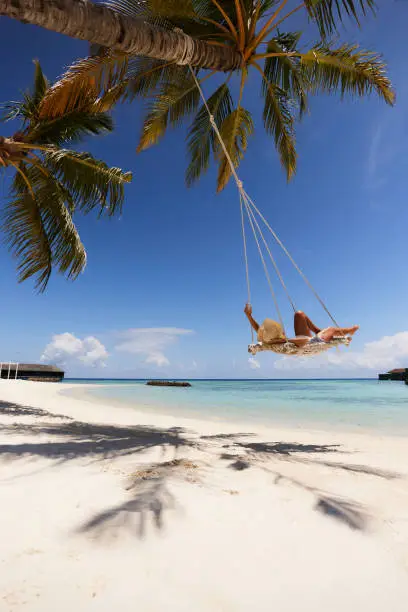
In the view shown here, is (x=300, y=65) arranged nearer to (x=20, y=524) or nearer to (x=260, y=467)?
(x=260, y=467)

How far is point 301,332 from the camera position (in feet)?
13.6

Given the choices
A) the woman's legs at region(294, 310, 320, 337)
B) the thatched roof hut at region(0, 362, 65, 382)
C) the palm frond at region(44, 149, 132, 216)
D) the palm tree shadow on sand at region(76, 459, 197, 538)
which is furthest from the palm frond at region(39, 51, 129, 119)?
the thatched roof hut at region(0, 362, 65, 382)

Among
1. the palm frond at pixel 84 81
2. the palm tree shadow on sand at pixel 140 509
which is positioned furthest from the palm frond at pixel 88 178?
the palm tree shadow on sand at pixel 140 509

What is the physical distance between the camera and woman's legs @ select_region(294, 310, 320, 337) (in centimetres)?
415

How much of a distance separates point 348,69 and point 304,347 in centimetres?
382

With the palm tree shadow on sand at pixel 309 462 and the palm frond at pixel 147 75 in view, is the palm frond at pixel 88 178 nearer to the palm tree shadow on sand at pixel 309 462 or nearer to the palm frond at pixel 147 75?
the palm frond at pixel 147 75

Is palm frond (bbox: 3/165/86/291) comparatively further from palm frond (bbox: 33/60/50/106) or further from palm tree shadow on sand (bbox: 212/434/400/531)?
palm tree shadow on sand (bbox: 212/434/400/531)

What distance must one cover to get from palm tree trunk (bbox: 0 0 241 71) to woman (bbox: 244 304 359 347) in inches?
112

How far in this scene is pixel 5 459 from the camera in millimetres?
3236

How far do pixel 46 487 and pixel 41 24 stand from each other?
3430mm

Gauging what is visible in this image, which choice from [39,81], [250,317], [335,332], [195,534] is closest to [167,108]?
[39,81]

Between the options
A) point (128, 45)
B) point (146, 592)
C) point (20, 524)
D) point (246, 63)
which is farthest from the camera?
point (246, 63)

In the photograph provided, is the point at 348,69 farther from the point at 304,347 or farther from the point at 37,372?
the point at 37,372

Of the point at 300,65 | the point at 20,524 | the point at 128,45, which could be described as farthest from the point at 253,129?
the point at 20,524
